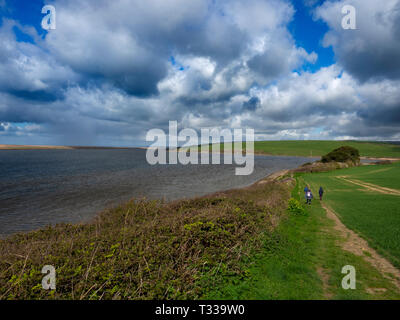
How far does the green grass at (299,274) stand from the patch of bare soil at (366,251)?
0.33 meters

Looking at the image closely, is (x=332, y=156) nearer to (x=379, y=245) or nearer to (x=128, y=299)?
(x=379, y=245)

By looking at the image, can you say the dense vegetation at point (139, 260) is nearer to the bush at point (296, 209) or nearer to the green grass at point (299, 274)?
the green grass at point (299, 274)

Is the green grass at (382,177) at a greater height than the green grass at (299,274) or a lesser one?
greater

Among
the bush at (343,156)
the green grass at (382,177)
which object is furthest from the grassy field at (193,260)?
the bush at (343,156)

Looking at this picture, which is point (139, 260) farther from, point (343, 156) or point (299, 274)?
point (343, 156)

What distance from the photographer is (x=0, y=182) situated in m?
39.4

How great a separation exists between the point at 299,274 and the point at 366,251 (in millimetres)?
4795

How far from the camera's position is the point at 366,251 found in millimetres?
10398

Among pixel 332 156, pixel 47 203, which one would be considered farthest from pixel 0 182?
pixel 332 156

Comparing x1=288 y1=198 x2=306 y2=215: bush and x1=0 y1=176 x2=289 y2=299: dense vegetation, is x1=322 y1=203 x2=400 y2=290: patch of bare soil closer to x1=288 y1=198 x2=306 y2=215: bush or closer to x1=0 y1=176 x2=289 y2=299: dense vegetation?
x1=288 y1=198 x2=306 y2=215: bush

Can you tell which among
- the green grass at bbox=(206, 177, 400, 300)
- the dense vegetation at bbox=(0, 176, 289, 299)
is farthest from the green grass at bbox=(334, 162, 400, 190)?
the dense vegetation at bbox=(0, 176, 289, 299)

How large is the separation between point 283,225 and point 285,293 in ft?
26.2

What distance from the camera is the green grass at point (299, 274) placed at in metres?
7.10
